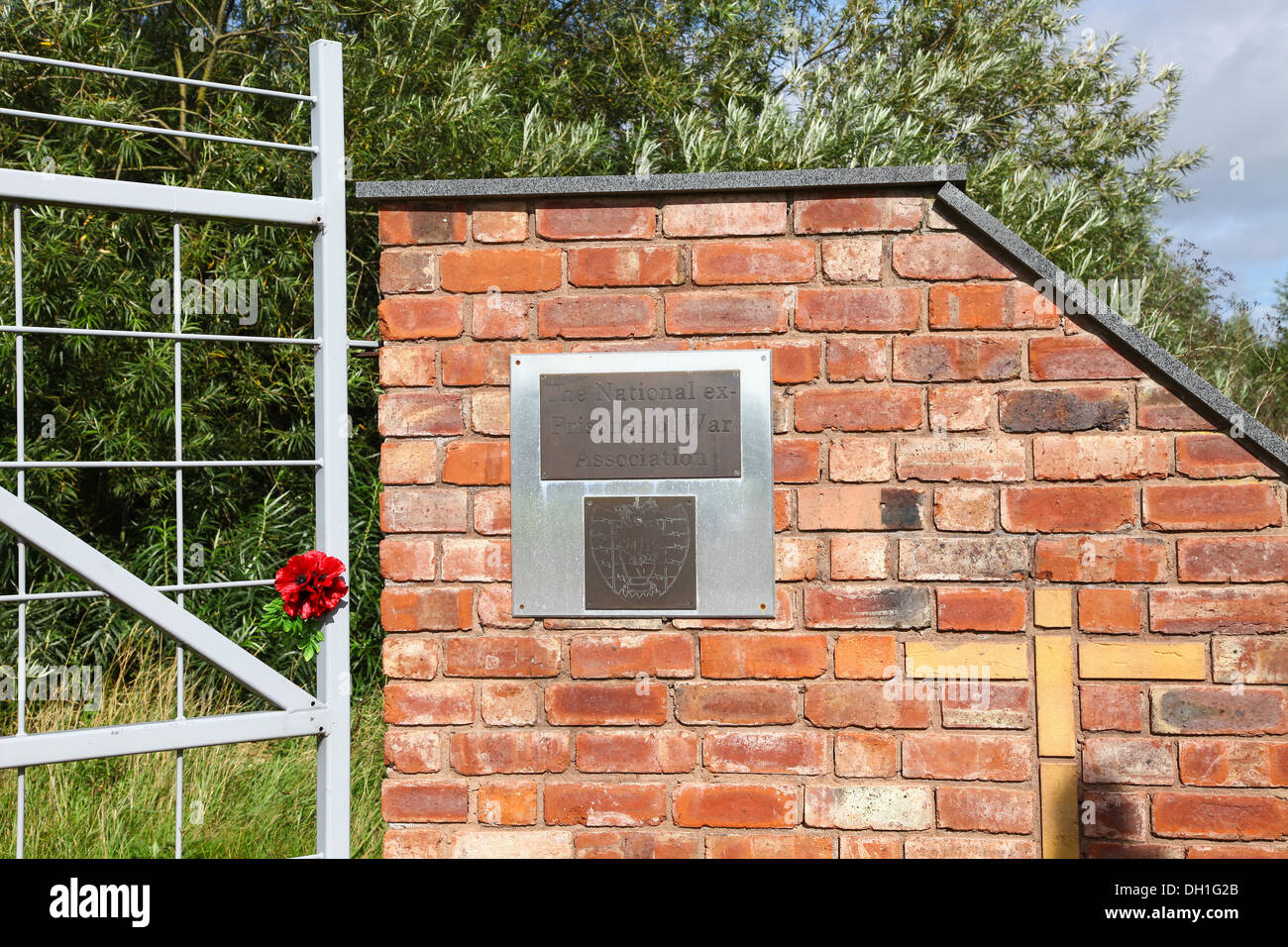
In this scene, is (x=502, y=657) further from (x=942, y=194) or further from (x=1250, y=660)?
(x=1250, y=660)

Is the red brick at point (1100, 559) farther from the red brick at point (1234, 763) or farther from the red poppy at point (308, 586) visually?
the red poppy at point (308, 586)

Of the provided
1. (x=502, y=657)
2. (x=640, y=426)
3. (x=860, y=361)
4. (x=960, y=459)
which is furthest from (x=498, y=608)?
(x=960, y=459)

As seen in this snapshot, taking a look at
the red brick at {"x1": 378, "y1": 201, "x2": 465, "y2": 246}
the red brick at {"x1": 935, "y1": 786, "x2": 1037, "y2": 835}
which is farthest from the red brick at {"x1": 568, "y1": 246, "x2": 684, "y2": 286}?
the red brick at {"x1": 935, "y1": 786, "x2": 1037, "y2": 835}

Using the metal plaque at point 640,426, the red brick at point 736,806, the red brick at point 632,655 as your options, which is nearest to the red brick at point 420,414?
the metal plaque at point 640,426

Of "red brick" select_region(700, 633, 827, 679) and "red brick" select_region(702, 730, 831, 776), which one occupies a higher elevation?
"red brick" select_region(700, 633, 827, 679)

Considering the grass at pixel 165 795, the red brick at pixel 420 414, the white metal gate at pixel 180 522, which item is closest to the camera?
the white metal gate at pixel 180 522

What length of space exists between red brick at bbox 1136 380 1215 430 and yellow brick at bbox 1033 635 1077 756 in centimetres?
54

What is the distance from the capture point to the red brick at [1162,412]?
2209 mm

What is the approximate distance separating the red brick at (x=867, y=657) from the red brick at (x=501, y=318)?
1.09 metres

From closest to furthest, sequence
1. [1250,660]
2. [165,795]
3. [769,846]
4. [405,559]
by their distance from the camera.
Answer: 1. [1250,660]
2. [769,846]
3. [405,559]
4. [165,795]

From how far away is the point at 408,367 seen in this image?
2.40 meters

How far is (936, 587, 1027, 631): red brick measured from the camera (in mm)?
2246

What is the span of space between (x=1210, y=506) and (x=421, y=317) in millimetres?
1928

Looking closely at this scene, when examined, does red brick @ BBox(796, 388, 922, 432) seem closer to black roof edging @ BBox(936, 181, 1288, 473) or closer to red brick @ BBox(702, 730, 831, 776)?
black roof edging @ BBox(936, 181, 1288, 473)
